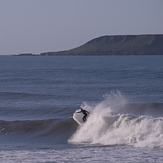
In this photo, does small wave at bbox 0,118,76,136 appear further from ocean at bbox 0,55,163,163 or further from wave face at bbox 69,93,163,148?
wave face at bbox 69,93,163,148

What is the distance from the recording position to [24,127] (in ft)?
91.3

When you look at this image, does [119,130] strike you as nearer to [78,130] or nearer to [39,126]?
[78,130]

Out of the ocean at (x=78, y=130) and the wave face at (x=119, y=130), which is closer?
the ocean at (x=78, y=130)

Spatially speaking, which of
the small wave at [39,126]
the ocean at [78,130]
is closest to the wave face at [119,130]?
the ocean at [78,130]

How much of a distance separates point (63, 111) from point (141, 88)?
1702cm

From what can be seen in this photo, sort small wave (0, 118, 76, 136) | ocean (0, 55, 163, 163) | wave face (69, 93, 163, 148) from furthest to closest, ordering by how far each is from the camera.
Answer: small wave (0, 118, 76, 136), wave face (69, 93, 163, 148), ocean (0, 55, 163, 163)

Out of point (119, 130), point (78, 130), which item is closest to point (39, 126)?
point (78, 130)

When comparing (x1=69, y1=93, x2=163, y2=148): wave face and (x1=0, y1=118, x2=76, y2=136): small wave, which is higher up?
(x1=0, y1=118, x2=76, y2=136): small wave

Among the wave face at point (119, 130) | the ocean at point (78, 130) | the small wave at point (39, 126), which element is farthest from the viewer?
the small wave at point (39, 126)

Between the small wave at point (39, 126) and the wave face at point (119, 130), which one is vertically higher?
the small wave at point (39, 126)

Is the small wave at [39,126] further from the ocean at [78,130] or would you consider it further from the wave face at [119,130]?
the wave face at [119,130]

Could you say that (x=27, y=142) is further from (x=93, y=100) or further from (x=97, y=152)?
(x=93, y=100)

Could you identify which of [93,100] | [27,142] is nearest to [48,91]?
[93,100]

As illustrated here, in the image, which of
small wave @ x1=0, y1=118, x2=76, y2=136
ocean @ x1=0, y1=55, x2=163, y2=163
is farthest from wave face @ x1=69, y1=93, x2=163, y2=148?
small wave @ x1=0, y1=118, x2=76, y2=136
